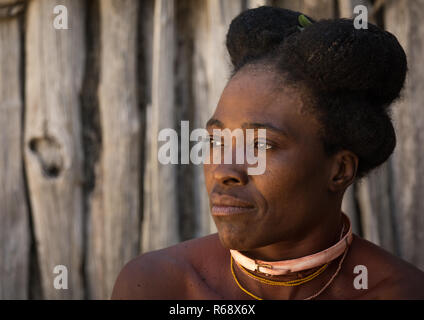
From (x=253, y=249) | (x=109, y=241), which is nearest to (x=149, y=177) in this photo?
(x=109, y=241)

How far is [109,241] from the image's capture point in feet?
9.97

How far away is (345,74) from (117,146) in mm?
1512

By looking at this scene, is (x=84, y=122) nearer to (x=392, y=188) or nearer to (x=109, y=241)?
(x=109, y=241)

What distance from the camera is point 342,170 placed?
1963 millimetres

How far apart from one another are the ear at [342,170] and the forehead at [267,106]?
0.17 metres

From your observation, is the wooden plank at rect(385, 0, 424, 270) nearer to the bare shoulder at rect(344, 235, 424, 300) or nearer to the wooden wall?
the wooden wall

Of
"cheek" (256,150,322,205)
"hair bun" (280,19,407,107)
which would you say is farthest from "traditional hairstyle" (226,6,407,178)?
"cheek" (256,150,322,205)

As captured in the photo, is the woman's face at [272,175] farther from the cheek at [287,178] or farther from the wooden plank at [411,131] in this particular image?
the wooden plank at [411,131]

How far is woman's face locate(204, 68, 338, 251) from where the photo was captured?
1.81 m

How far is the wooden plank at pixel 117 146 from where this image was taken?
3033 millimetres

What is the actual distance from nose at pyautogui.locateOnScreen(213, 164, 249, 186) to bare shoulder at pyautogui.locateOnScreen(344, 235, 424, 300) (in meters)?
0.56

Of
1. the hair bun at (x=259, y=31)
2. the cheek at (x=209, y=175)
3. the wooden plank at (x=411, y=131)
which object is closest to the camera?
the cheek at (x=209, y=175)

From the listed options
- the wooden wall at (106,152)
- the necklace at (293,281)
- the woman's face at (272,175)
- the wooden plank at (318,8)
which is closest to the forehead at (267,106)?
the woman's face at (272,175)

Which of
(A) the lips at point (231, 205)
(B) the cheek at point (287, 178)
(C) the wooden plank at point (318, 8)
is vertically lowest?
(A) the lips at point (231, 205)
